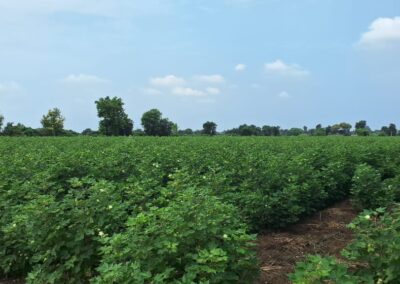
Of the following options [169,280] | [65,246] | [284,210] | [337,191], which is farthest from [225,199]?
[337,191]

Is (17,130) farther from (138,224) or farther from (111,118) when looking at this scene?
(138,224)

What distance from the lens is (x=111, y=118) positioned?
75.7 m

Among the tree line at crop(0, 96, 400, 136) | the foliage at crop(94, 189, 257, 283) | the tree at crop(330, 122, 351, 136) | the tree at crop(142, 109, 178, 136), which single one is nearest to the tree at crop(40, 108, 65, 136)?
the tree line at crop(0, 96, 400, 136)

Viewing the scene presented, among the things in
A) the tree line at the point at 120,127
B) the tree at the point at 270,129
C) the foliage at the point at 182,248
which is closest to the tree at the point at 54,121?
the tree line at the point at 120,127

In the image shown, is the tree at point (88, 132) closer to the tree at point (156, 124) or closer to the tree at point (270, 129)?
the tree at point (156, 124)

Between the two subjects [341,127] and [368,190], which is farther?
[341,127]

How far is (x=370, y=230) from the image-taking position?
12.9 ft

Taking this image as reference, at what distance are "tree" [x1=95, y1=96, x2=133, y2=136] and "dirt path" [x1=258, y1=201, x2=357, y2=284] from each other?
6854cm

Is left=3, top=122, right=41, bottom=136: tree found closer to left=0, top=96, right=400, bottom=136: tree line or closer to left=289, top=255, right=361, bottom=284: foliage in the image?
left=0, top=96, right=400, bottom=136: tree line

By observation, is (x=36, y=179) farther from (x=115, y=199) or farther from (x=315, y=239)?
(x=315, y=239)

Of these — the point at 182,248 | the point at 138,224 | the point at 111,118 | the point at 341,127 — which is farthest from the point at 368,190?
the point at 341,127

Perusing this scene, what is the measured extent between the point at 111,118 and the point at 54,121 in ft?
30.1

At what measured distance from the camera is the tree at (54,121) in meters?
72.8

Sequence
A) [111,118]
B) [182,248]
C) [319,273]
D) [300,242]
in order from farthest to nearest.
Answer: [111,118], [300,242], [182,248], [319,273]
